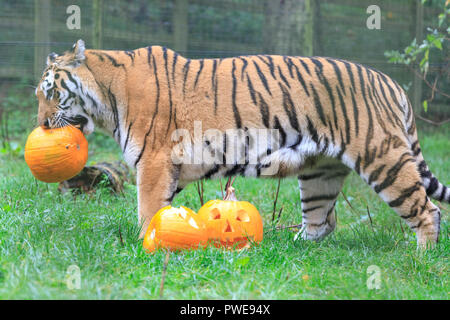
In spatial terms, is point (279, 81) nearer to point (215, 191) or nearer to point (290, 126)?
point (290, 126)

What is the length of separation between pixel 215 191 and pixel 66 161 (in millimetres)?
2289

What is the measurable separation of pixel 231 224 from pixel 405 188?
135 cm

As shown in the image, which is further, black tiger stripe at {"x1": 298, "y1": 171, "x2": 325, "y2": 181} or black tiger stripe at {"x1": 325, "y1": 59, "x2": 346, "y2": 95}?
black tiger stripe at {"x1": 298, "y1": 171, "x2": 325, "y2": 181}

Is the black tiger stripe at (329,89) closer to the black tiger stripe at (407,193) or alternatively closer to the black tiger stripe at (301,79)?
the black tiger stripe at (301,79)

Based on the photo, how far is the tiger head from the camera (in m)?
4.12

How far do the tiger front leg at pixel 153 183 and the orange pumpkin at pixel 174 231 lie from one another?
0.22m

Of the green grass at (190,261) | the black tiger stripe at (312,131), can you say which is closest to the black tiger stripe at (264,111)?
the black tiger stripe at (312,131)

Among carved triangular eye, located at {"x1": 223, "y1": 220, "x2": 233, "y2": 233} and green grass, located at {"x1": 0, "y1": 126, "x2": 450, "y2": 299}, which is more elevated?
carved triangular eye, located at {"x1": 223, "y1": 220, "x2": 233, "y2": 233}

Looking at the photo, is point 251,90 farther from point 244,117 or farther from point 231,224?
point 231,224

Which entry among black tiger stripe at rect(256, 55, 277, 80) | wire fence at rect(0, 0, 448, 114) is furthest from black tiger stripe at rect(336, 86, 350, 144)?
wire fence at rect(0, 0, 448, 114)

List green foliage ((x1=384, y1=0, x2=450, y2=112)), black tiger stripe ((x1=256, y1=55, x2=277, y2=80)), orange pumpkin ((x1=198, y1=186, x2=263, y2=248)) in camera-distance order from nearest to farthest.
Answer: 1. orange pumpkin ((x1=198, y1=186, x2=263, y2=248))
2. black tiger stripe ((x1=256, y1=55, x2=277, y2=80))
3. green foliage ((x1=384, y1=0, x2=450, y2=112))

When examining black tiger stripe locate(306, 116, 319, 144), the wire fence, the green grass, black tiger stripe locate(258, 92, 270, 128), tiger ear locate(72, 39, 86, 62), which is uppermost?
the wire fence

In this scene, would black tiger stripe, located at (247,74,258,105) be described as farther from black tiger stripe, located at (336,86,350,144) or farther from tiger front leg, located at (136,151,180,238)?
tiger front leg, located at (136,151,180,238)

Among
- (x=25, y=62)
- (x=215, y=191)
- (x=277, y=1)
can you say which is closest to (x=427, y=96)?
(x=277, y=1)
